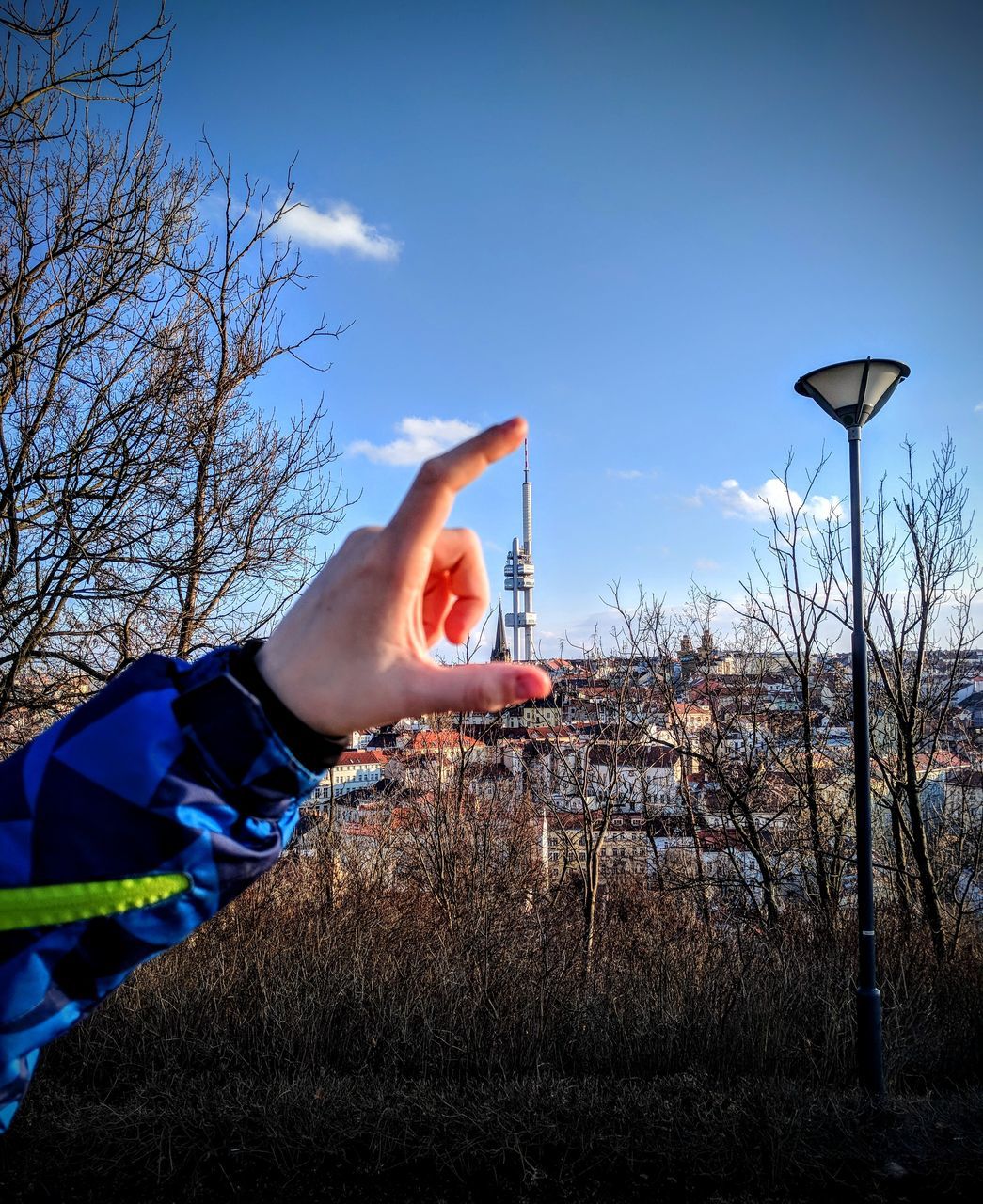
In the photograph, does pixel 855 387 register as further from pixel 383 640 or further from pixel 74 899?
pixel 74 899

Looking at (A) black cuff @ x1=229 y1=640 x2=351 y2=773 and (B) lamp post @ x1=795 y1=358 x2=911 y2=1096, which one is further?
(B) lamp post @ x1=795 y1=358 x2=911 y2=1096

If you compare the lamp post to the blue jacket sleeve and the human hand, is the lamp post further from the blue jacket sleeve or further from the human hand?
the blue jacket sleeve

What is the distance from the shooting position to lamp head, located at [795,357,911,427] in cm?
584

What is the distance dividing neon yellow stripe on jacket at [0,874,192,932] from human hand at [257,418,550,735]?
0.17 meters

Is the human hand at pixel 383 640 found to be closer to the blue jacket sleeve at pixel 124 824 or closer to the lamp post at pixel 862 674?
the blue jacket sleeve at pixel 124 824

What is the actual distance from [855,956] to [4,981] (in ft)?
29.2

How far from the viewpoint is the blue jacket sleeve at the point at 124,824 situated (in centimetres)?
55

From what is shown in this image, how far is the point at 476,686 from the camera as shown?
666mm

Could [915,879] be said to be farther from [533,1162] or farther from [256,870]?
[256,870]

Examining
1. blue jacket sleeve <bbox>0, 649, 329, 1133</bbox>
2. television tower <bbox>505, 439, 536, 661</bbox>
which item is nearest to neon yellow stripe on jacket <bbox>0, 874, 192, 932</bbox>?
blue jacket sleeve <bbox>0, 649, 329, 1133</bbox>

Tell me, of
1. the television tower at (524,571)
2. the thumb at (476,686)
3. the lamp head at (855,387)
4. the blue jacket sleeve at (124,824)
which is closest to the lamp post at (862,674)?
the lamp head at (855,387)

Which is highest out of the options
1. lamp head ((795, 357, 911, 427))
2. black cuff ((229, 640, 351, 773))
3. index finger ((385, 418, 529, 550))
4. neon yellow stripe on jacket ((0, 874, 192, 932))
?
lamp head ((795, 357, 911, 427))

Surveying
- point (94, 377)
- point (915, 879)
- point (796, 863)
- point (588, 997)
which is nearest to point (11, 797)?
point (588, 997)

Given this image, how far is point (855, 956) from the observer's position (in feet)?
25.3
